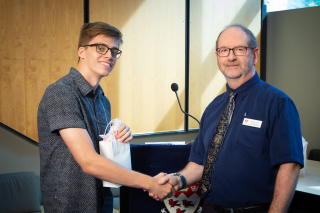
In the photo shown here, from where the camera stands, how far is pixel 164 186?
1656 mm

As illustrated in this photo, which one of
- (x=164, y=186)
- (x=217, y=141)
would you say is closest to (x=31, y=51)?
(x=164, y=186)

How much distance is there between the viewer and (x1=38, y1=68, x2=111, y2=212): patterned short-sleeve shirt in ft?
4.49

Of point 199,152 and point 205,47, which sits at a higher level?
point 205,47

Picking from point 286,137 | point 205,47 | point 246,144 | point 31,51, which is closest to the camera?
point 286,137

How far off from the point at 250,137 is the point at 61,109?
0.95 m

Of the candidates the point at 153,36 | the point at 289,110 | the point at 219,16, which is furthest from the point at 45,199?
the point at 219,16

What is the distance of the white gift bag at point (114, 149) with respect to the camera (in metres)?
1.47

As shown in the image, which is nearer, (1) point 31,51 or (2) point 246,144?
(2) point 246,144

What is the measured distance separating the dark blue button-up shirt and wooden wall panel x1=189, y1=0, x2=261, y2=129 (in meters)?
3.17

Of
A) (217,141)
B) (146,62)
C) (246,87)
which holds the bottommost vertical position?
(217,141)

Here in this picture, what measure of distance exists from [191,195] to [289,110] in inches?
33.4

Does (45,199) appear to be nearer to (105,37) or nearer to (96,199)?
(96,199)

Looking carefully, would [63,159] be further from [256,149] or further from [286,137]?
[286,137]

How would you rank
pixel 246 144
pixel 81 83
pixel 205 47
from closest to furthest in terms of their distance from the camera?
1. pixel 246 144
2. pixel 81 83
3. pixel 205 47
